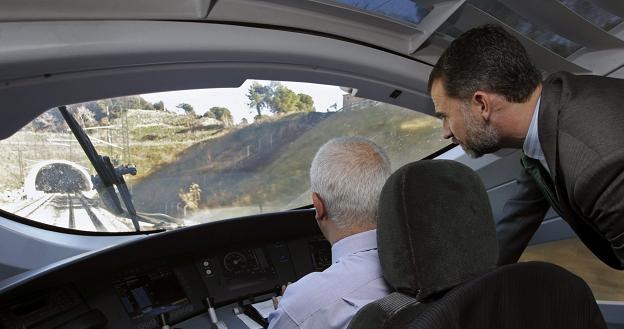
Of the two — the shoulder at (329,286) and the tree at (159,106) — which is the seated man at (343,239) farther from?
the tree at (159,106)

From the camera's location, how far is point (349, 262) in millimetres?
1126

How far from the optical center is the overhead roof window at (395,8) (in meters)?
1.98

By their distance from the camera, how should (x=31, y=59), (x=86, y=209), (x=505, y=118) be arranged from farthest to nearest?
(x=86, y=209)
(x=505, y=118)
(x=31, y=59)

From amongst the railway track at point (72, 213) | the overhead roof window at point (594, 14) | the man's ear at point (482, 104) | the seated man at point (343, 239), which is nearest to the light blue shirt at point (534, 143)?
the man's ear at point (482, 104)

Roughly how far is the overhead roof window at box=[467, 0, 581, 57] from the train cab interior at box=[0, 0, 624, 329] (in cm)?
1

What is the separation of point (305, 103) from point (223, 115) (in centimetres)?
60

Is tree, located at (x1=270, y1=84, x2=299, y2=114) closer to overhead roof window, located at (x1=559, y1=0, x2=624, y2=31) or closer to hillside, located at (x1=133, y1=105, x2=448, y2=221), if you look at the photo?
hillside, located at (x1=133, y1=105, x2=448, y2=221)

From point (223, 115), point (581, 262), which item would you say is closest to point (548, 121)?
point (223, 115)

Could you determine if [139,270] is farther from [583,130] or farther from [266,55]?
[583,130]

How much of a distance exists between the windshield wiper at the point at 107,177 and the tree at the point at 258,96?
2.90ft

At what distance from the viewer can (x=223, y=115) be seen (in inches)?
118

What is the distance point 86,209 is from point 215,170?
90cm

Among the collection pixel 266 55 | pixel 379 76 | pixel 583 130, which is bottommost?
pixel 583 130

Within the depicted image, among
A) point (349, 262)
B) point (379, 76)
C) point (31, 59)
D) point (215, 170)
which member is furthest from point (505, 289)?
point (215, 170)
